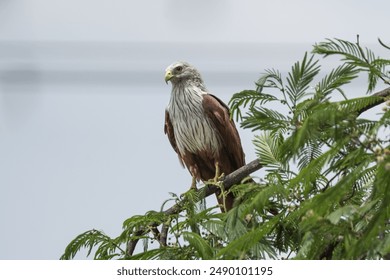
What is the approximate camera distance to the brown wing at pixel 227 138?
9172 millimetres

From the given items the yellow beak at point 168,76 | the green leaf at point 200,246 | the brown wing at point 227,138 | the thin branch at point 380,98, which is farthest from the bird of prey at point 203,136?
the thin branch at point 380,98

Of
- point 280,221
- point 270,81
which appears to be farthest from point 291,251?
point 270,81

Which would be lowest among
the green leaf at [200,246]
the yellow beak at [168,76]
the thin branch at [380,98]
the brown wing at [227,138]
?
the green leaf at [200,246]

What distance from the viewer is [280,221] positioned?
5504mm

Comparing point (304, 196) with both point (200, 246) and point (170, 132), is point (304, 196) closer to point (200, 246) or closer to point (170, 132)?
point (200, 246)

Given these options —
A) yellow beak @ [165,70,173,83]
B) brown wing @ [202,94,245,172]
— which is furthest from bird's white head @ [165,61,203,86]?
brown wing @ [202,94,245,172]

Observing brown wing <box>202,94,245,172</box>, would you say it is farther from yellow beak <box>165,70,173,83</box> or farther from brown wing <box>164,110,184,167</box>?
yellow beak <box>165,70,173,83</box>

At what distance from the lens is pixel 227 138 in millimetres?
9188

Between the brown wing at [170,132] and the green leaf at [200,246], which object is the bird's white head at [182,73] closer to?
the brown wing at [170,132]

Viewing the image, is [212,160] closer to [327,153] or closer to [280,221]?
[280,221]

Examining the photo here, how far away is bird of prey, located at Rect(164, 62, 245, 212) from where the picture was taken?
9195 millimetres

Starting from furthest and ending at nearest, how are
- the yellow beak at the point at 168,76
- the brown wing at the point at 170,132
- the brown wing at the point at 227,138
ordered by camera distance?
the yellow beak at the point at 168,76 → the brown wing at the point at 170,132 → the brown wing at the point at 227,138

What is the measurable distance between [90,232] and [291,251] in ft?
5.33
